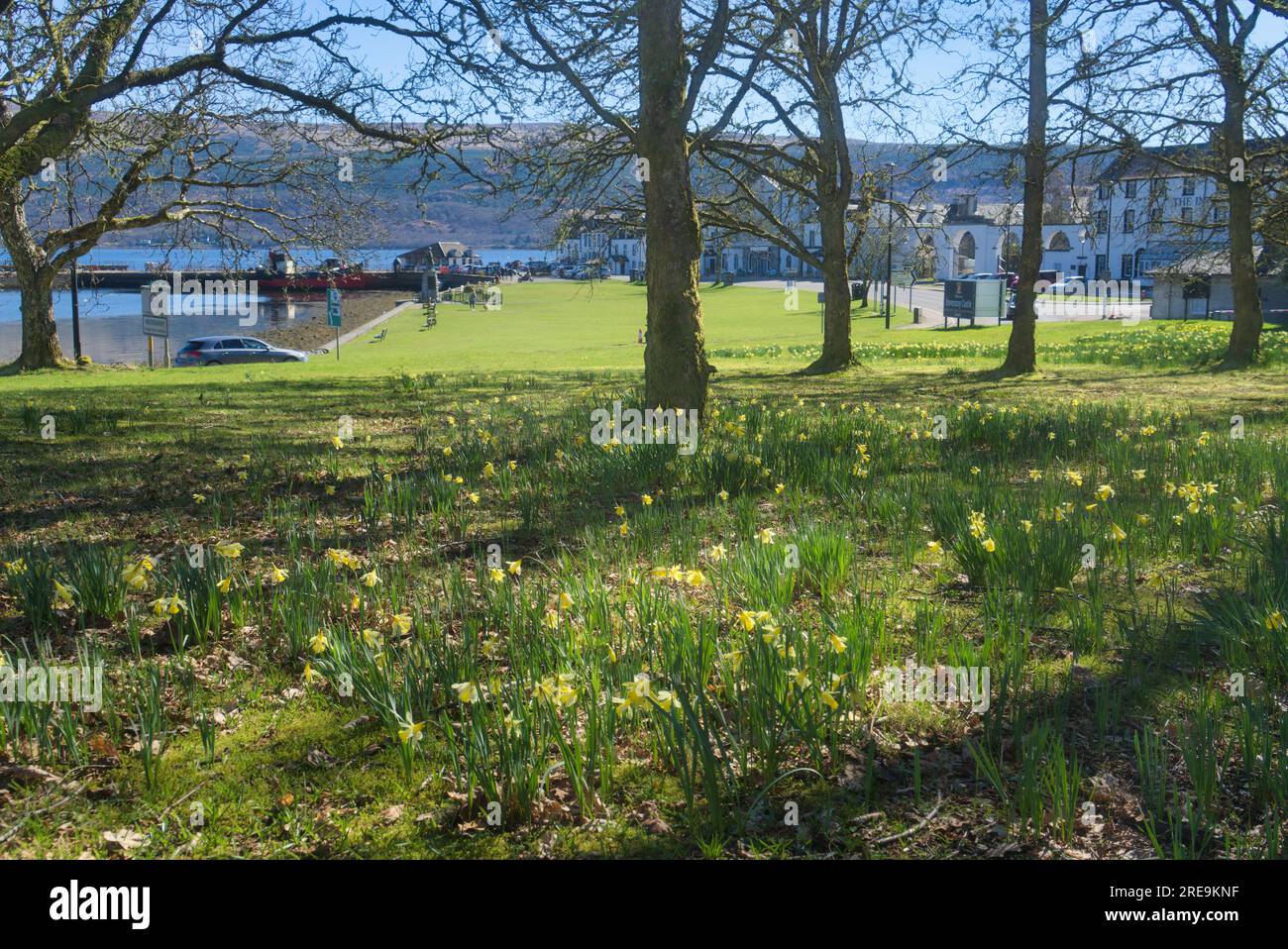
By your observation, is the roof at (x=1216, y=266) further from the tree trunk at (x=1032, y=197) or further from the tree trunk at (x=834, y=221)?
the tree trunk at (x=834, y=221)

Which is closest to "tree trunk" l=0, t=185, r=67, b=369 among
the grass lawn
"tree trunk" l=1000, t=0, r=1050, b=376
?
the grass lawn

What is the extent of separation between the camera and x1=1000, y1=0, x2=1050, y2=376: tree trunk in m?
17.6

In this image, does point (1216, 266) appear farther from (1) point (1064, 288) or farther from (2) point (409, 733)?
(2) point (409, 733)

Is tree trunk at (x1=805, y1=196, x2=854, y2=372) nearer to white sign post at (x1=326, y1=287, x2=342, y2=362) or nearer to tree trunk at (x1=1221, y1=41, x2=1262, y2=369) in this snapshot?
tree trunk at (x1=1221, y1=41, x2=1262, y2=369)

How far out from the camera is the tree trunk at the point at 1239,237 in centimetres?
1805

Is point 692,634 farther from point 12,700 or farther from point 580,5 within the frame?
point 580,5

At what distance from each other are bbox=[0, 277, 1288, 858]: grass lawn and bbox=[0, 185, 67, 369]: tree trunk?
21.6 metres

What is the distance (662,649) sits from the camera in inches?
168

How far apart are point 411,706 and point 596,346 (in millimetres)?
33954

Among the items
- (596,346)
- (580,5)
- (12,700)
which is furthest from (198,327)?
(12,700)

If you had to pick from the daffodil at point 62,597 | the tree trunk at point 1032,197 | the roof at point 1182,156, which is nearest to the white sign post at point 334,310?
the tree trunk at point 1032,197

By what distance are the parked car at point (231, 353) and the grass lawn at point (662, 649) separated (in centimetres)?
3146

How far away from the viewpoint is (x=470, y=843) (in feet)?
10.8

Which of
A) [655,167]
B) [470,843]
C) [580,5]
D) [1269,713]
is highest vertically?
[580,5]
